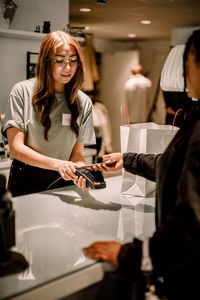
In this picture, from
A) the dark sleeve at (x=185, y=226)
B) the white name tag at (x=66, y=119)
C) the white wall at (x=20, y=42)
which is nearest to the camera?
the dark sleeve at (x=185, y=226)

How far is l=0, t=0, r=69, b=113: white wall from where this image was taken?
10.5ft

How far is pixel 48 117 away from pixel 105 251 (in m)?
1.08

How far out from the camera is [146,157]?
147 centimetres

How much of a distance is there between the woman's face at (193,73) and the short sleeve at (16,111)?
113 centimetres

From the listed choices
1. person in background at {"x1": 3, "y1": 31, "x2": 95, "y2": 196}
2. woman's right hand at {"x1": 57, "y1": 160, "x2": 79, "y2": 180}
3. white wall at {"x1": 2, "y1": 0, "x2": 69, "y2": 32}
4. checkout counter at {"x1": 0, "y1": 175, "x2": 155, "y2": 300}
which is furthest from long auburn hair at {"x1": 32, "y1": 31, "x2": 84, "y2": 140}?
white wall at {"x1": 2, "y1": 0, "x2": 69, "y2": 32}

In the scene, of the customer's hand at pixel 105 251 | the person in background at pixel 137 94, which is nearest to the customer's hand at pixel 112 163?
the customer's hand at pixel 105 251

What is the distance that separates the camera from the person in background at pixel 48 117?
183 cm

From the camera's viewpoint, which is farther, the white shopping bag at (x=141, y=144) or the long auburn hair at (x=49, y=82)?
the long auburn hair at (x=49, y=82)

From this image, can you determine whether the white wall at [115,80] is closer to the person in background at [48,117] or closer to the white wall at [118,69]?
the white wall at [118,69]

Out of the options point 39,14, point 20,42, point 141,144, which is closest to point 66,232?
point 141,144

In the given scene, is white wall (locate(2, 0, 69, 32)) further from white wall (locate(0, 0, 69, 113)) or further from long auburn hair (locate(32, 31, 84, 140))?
long auburn hair (locate(32, 31, 84, 140))

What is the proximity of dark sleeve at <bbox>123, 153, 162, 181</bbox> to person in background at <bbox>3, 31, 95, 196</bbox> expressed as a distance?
0.38 meters

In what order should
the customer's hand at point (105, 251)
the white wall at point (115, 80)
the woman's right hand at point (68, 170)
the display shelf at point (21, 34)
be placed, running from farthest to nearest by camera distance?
the white wall at point (115, 80)
the display shelf at point (21, 34)
the woman's right hand at point (68, 170)
the customer's hand at point (105, 251)

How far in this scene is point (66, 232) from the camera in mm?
1197
